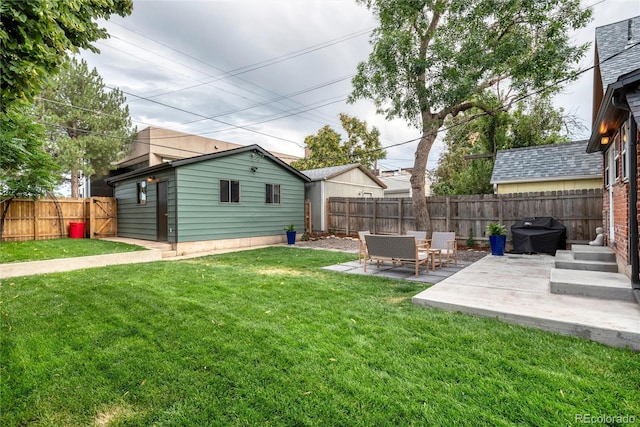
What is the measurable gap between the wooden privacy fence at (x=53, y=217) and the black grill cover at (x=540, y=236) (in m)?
15.4

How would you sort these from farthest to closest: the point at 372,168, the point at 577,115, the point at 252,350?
the point at 372,168 → the point at 577,115 → the point at 252,350

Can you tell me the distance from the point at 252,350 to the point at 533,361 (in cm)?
243

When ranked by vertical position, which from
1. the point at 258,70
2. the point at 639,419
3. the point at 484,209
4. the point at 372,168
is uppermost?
the point at 258,70

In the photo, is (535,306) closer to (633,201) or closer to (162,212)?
(633,201)

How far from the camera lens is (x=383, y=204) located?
13.2 meters

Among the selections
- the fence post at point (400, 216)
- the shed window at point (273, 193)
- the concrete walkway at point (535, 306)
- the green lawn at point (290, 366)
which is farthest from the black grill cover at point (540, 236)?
the shed window at point (273, 193)

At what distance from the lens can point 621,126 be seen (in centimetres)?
508

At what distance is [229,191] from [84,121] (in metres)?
11.3

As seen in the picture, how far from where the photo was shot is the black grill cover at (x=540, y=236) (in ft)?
26.9

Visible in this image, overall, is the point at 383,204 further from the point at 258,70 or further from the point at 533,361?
the point at 533,361

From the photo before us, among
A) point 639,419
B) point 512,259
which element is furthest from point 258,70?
point 639,419

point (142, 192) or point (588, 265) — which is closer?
point (588, 265)

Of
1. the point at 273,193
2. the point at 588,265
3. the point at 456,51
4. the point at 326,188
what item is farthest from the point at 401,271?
the point at 326,188

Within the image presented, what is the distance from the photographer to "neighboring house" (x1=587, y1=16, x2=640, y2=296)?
3.57m
